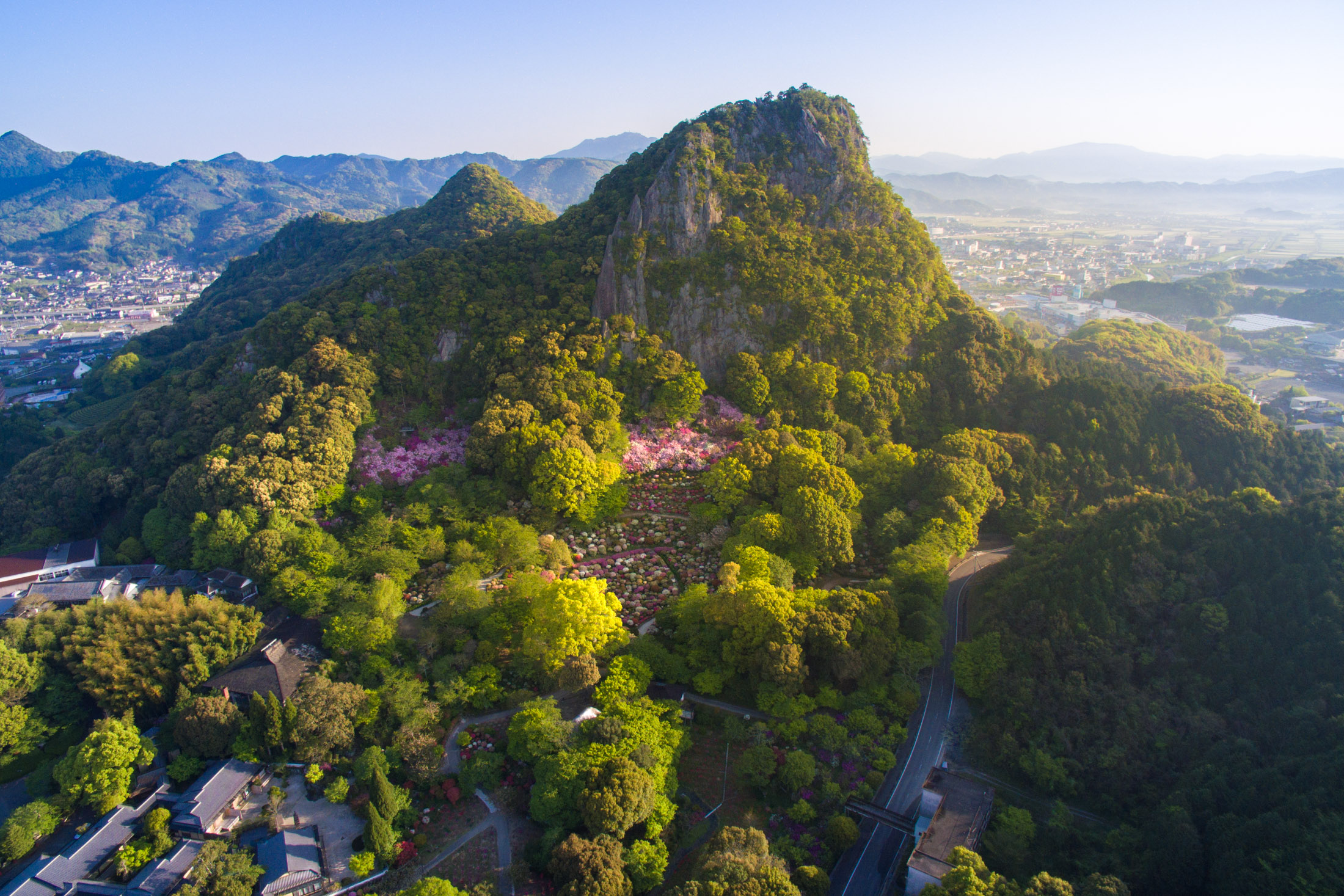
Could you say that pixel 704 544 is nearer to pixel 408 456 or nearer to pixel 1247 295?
pixel 408 456

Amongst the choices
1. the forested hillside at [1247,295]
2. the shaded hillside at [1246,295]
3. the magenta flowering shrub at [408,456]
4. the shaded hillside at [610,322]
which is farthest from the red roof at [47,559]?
the forested hillside at [1247,295]

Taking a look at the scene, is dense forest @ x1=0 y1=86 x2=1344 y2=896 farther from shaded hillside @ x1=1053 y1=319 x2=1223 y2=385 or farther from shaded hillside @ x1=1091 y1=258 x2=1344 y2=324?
shaded hillside @ x1=1091 y1=258 x2=1344 y2=324

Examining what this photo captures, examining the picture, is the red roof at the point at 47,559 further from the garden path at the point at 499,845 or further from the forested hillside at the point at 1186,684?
the forested hillside at the point at 1186,684

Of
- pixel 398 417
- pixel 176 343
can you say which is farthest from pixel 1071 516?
pixel 176 343

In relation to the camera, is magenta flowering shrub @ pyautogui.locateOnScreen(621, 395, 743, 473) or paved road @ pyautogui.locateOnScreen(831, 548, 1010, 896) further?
magenta flowering shrub @ pyautogui.locateOnScreen(621, 395, 743, 473)

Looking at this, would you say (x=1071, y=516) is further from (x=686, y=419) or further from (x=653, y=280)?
(x=653, y=280)

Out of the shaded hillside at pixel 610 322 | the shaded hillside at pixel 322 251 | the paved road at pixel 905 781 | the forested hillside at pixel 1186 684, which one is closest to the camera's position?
the forested hillside at pixel 1186 684

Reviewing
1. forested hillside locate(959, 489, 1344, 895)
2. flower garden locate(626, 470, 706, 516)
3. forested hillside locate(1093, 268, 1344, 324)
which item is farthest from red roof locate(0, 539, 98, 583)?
forested hillside locate(1093, 268, 1344, 324)

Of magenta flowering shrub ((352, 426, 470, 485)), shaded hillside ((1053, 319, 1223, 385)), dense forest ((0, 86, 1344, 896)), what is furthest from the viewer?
shaded hillside ((1053, 319, 1223, 385))
